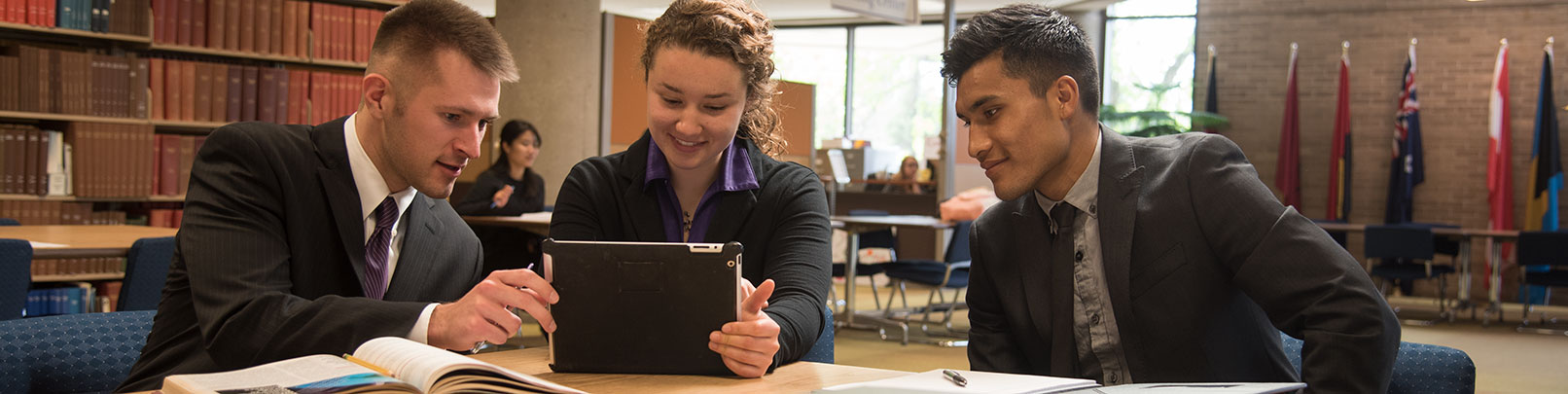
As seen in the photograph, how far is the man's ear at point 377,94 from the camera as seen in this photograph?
1782 millimetres

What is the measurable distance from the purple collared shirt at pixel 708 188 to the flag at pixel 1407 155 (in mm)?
10724

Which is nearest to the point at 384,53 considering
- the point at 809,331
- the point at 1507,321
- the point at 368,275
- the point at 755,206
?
the point at 368,275

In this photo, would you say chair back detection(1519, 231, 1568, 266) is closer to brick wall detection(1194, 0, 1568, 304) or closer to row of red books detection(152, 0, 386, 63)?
brick wall detection(1194, 0, 1568, 304)

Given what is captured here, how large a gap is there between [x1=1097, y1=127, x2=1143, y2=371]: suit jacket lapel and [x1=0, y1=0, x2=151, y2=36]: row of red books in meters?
5.42

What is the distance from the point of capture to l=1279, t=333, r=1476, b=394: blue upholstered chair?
1678 mm

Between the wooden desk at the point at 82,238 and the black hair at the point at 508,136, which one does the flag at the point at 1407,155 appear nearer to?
the black hair at the point at 508,136

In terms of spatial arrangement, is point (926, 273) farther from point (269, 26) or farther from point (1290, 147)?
point (1290, 147)

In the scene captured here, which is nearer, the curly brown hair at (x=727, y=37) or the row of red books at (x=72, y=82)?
the curly brown hair at (x=727, y=37)

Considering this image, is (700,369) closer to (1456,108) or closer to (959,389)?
(959,389)

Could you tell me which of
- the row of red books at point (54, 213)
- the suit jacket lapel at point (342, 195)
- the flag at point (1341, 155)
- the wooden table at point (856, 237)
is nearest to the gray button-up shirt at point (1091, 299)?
the suit jacket lapel at point (342, 195)

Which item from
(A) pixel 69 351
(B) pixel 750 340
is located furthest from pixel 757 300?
(A) pixel 69 351

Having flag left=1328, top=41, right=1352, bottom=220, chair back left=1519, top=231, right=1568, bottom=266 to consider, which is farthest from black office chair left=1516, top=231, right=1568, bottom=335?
flag left=1328, top=41, right=1352, bottom=220

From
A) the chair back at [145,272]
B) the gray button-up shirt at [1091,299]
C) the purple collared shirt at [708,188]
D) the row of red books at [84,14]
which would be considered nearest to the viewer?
the gray button-up shirt at [1091,299]

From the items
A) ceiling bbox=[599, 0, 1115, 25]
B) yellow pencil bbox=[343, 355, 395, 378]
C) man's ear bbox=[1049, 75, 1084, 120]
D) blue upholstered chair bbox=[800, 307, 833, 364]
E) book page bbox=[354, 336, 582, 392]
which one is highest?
ceiling bbox=[599, 0, 1115, 25]
